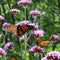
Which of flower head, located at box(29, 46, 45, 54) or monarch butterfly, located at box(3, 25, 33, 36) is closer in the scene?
monarch butterfly, located at box(3, 25, 33, 36)

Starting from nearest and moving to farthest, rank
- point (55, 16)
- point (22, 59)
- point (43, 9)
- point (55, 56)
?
point (55, 56) → point (22, 59) → point (55, 16) → point (43, 9)

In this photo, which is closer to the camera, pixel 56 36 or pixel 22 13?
pixel 56 36

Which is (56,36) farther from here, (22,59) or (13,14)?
(13,14)

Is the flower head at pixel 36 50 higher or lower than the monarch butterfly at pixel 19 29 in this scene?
lower

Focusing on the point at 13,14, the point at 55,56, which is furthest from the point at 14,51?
the point at 55,56

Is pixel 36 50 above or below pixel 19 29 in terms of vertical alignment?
below

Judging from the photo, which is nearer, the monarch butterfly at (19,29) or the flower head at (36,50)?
the monarch butterfly at (19,29)

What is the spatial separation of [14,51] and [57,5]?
85 centimetres

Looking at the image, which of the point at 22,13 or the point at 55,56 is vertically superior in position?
the point at 55,56

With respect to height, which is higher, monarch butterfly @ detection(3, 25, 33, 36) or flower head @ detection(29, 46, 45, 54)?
monarch butterfly @ detection(3, 25, 33, 36)

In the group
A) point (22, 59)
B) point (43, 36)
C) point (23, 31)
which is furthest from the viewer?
point (43, 36)

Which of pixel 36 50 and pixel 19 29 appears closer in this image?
pixel 19 29

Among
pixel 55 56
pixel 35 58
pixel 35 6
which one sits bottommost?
pixel 35 58

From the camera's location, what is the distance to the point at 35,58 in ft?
9.27
